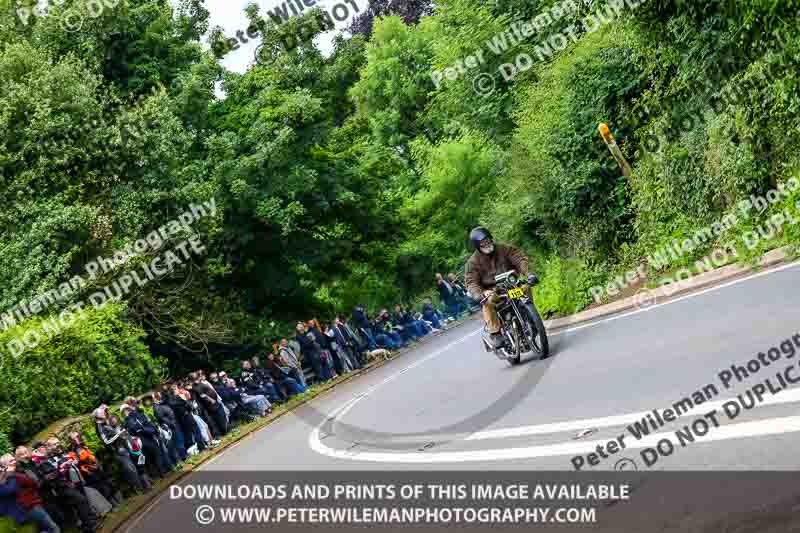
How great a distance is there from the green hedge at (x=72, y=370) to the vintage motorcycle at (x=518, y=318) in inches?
402

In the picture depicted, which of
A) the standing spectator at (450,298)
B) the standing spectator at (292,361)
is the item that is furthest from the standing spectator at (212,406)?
the standing spectator at (450,298)

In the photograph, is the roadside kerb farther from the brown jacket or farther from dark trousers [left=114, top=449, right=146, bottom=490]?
the brown jacket

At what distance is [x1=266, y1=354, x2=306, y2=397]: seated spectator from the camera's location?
2655 cm

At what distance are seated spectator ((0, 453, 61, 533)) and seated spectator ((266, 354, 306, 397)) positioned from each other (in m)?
12.4

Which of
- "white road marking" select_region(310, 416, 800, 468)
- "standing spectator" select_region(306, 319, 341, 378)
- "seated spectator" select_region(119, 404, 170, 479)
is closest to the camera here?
"white road marking" select_region(310, 416, 800, 468)

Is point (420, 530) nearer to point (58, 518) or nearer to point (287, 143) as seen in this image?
point (58, 518)

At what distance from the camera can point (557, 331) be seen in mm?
18406

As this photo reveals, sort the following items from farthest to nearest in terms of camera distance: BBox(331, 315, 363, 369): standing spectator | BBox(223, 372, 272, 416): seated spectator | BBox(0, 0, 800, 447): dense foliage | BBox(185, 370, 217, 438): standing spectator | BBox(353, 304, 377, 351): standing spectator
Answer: BBox(353, 304, 377, 351): standing spectator, BBox(331, 315, 363, 369): standing spectator, BBox(223, 372, 272, 416): seated spectator, BBox(185, 370, 217, 438): standing spectator, BBox(0, 0, 800, 447): dense foliage

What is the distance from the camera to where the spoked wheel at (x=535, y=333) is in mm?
14305

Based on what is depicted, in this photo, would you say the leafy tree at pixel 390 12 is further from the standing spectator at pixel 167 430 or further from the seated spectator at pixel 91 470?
the seated spectator at pixel 91 470

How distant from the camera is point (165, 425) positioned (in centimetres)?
2009

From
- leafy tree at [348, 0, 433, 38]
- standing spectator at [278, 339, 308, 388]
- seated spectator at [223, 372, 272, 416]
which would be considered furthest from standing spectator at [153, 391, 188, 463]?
leafy tree at [348, 0, 433, 38]
